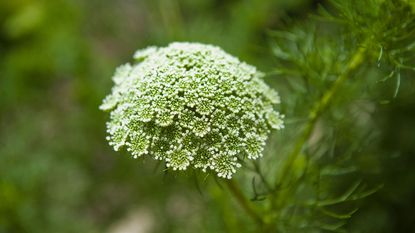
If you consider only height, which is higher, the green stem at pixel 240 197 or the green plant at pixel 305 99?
the green plant at pixel 305 99

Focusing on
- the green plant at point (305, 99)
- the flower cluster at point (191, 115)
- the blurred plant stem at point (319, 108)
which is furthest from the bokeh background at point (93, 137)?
the flower cluster at point (191, 115)

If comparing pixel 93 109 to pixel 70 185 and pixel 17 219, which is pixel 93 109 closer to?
pixel 70 185

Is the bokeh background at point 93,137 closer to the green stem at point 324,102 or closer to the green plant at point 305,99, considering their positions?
the green plant at point 305,99

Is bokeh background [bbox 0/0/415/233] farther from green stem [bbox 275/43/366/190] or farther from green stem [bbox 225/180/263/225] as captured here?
green stem [bbox 275/43/366/190]

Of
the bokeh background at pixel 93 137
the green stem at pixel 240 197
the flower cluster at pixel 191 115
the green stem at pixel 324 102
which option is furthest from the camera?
the bokeh background at pixel 93 137

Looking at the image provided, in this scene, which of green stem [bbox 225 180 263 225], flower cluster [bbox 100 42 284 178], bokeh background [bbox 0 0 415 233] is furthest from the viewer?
bokeh background [bbox 0 0 415 233]

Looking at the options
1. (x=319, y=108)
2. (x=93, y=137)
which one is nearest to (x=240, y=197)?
(x=319, y=108)

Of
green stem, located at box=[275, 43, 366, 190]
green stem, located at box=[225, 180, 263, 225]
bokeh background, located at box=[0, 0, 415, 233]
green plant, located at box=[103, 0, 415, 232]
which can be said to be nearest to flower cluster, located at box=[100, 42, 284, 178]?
green plant, located at box=[103, 0, 415, 232]

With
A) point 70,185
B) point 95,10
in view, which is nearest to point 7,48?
point 95,10
